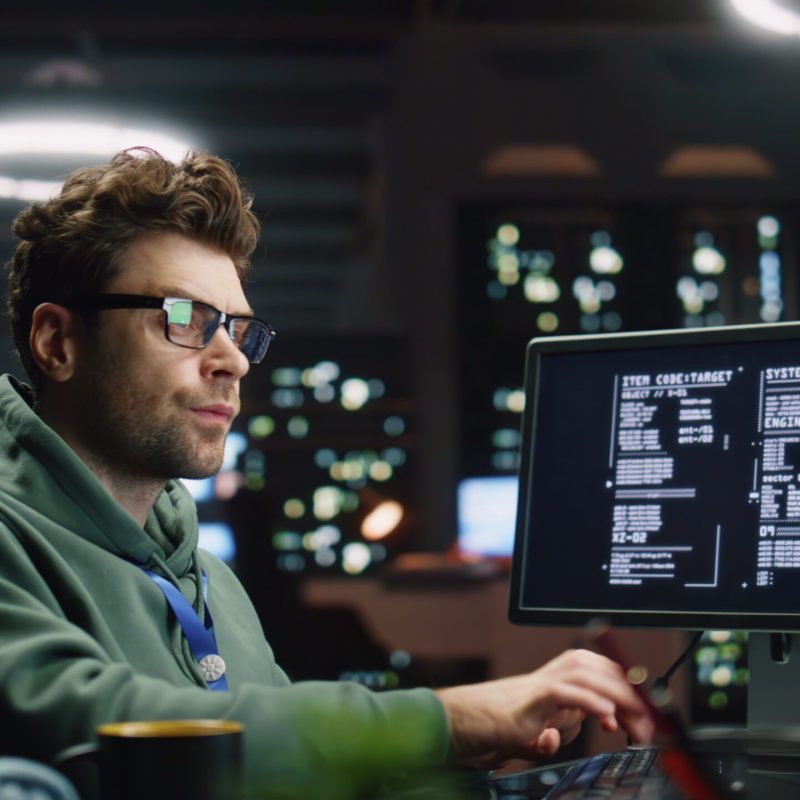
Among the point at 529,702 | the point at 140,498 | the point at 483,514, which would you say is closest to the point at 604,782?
the point at 529,702

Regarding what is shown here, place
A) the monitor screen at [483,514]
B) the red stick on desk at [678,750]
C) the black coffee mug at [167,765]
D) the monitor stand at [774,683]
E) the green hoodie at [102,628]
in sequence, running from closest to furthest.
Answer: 1. the red stick on desk at [678,750]
2. the black coffee mug at [167,765]
3. the green hoodie at [102,628]
4. the monitor stand at [774,683]
5. the monitor screen at [483,514]

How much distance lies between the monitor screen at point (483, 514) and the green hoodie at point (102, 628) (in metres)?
5.03

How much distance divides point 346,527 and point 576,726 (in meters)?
6.96

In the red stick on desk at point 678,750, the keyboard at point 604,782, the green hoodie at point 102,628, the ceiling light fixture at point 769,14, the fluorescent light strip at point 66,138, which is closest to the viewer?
the red stick on desk at point 678,750

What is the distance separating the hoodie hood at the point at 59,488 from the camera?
1402 mm

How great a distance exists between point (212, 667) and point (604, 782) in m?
0.45

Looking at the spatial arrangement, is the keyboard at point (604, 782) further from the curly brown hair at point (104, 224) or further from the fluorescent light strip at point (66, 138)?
the fluorescent light strip at point (66, 138)

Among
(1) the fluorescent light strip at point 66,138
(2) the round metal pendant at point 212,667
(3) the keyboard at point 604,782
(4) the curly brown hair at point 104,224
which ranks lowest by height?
(3) the keyboard at point 604,782

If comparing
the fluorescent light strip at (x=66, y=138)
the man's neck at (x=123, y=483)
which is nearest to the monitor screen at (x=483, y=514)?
the fluorescent light strip at (x=66, y=138)

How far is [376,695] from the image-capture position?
111 centimetres

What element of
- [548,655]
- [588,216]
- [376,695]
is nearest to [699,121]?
[588,216]

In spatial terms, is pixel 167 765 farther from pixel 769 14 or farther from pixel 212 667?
pixel 769 14

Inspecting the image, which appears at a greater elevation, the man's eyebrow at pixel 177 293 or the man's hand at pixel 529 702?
the man's eyebrow at pixel 177 293

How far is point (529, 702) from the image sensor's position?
1.14m
